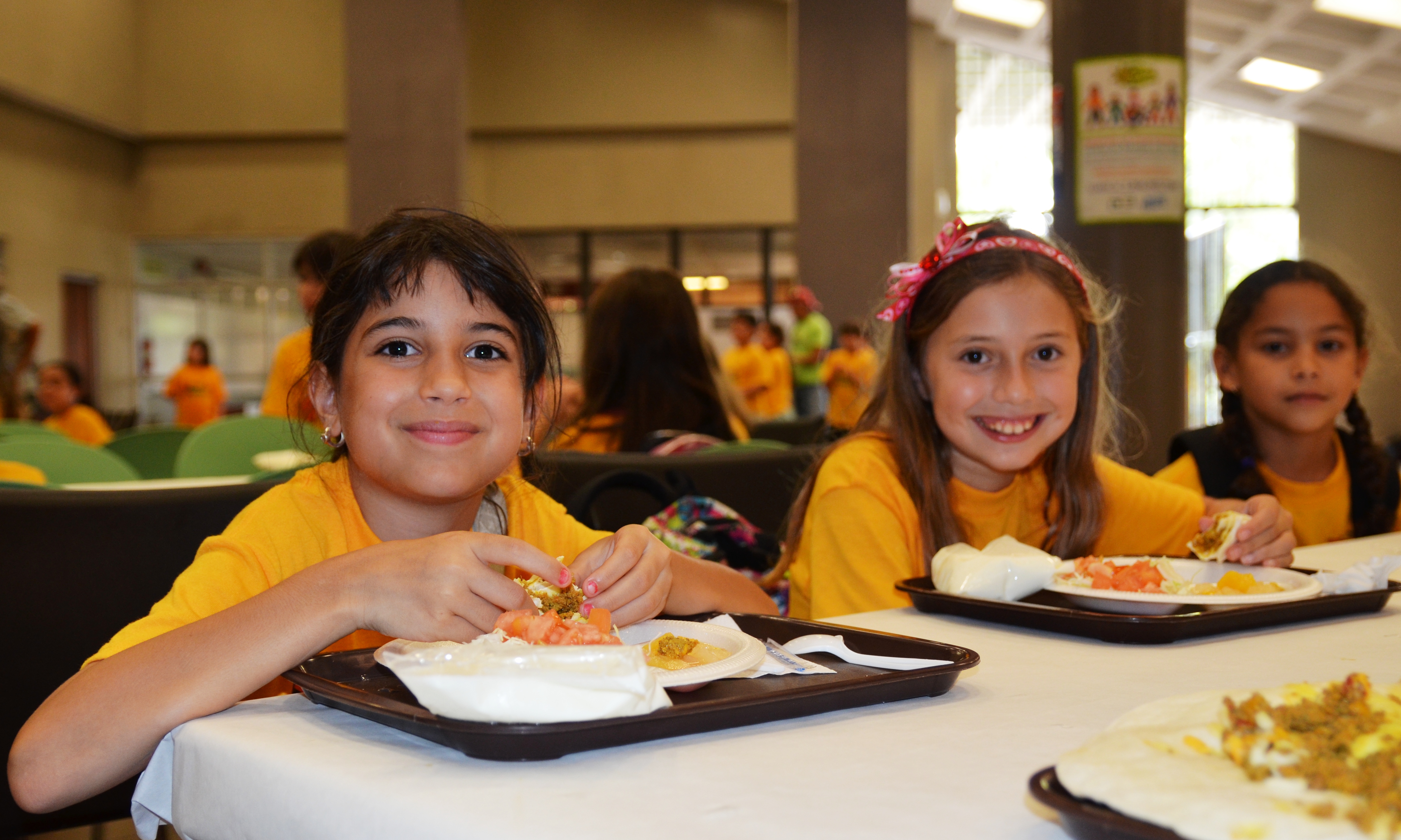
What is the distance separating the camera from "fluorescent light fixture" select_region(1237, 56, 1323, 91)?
38.0 feet

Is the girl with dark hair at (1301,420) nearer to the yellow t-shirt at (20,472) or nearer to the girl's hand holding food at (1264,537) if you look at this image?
the girl's hand holding food at (1264,537)

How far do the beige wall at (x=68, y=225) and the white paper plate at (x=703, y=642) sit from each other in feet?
42.6

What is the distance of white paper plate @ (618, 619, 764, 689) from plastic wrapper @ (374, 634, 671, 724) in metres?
0.06

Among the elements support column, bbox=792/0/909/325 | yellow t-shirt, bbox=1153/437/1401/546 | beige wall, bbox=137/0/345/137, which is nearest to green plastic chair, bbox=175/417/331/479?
yellow t-shirt, bbox=1153/437/1401/546

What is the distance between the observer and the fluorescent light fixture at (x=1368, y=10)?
9.67m

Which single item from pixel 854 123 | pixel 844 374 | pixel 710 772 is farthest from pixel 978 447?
pixel 854 123

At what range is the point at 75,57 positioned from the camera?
12.5 m

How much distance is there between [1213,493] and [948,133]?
11.8 metres

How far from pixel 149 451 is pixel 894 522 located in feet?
11.6

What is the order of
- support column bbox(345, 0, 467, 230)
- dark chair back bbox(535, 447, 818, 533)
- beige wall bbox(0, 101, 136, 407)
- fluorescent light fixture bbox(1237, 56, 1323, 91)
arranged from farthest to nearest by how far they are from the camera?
beige wall bbox(0, 101, 136, 407), fluorescent light fixture bbox(1237, 56, 1323, 91), support column bbox(345, 0, 467, 230), dark chair back bbox(535, 447, 818, 533)

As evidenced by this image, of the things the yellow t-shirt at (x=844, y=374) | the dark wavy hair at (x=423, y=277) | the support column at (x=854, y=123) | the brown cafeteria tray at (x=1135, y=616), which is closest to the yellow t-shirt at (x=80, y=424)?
the yellow t-shirt at (x=844, y=374)

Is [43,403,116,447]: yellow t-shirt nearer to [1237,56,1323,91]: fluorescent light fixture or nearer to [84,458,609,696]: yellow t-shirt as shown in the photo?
[84,458,609,696]: yellow t-shirt

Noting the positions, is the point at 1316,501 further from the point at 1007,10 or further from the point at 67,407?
the point at 1007,10

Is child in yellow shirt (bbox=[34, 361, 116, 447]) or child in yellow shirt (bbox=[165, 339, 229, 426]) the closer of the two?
child in yellow shirt (bbox=[34, 361, 116, 447])
